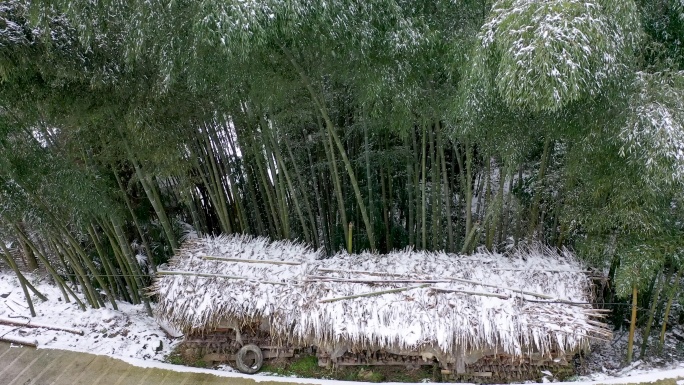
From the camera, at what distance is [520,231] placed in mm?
5535

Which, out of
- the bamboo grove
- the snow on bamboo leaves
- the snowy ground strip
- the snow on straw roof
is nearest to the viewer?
the snow on bamboo leaves

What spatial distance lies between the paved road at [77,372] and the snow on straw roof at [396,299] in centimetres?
43

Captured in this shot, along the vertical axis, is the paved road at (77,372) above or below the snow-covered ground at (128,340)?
below

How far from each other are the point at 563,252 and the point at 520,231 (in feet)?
3.47

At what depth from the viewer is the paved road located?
4059mm

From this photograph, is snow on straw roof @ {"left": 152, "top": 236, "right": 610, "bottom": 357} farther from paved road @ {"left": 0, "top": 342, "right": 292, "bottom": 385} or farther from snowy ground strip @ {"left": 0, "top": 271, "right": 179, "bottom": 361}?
snowy ground strip @ {"left": 0, "top": 271, "right": 179, "bottom": 361}

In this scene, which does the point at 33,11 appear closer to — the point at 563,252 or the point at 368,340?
the point at 368,340

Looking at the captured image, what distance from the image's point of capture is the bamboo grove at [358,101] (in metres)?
2.97

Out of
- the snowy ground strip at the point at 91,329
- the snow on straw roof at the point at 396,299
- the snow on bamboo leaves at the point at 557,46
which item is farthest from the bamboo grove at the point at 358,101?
the snow on straw roof at the point at 396,299

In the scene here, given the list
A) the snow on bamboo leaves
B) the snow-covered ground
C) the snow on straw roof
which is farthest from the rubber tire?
the snow on bamboo leaves

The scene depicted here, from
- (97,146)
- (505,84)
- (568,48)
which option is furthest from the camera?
(97,146)

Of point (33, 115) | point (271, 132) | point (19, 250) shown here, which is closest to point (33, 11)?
point (33, 115)

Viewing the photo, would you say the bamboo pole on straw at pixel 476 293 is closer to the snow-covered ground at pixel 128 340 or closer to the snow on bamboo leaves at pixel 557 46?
the snow-covered ground at pixel 128 340

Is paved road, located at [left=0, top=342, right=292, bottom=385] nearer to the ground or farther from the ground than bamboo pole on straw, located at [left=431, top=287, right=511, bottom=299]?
nearer to the ground
